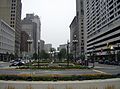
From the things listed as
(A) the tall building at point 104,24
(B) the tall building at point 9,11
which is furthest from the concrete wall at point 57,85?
(B) the tall building at point 9,11

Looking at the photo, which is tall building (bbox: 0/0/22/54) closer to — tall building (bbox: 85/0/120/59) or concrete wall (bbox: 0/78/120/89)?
tall building (bbox: 85/0/120/59)

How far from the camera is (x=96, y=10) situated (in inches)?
5167

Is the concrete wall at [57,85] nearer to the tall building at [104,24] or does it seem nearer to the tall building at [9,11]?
the tall building at [104,24]

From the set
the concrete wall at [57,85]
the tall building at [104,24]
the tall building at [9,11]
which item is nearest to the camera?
the concrete wall at [57,85]

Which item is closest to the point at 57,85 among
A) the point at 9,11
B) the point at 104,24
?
the point at 104,24

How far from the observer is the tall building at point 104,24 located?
93.0 m

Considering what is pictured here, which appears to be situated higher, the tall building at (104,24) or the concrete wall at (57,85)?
the tall building at (104,24)

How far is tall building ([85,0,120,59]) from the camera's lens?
305ft

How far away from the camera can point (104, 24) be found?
114 m

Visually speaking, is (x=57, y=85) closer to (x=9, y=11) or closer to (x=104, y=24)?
(x=104, y=24)

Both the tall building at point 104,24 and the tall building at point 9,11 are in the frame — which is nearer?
the tall building at point 104,24

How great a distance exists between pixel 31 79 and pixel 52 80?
1082 millimetres

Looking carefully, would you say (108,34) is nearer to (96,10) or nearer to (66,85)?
(96,10)

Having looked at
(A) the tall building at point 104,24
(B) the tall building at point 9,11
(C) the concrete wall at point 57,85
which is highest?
(B) the tall building at point 9,11
